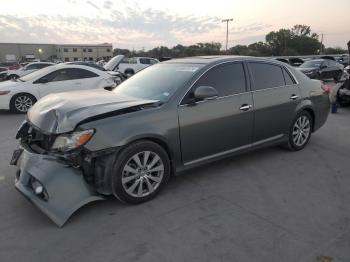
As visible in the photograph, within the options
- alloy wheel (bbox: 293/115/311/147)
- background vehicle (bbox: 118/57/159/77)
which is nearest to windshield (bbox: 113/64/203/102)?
alloy wheel (bbox: 293/115/311/147)

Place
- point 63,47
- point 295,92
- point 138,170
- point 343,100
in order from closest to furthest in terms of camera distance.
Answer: point 138,170 < point 295,92 < point 343,100 < point 63,47

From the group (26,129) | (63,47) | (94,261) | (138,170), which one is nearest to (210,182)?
(138,170)

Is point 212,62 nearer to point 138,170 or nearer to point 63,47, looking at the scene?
point 138,170

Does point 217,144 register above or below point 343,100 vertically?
above

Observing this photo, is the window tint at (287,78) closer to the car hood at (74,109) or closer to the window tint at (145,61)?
the car hood at (74,109)

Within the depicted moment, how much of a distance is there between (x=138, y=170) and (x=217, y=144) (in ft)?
4.10

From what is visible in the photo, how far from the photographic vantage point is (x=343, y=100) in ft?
32.9

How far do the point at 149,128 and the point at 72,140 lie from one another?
33.6 inches

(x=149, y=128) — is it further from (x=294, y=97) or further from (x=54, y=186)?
(x=294, y=97)

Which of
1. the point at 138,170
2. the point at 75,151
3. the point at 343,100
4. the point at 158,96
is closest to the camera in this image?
the point at 75,151

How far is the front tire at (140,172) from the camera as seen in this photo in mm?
3564

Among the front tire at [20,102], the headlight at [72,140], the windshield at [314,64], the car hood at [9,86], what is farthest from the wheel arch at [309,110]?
the windshield at [314,64]

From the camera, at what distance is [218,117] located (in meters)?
4.35

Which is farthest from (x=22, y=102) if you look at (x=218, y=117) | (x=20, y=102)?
(x=218, y=117)
